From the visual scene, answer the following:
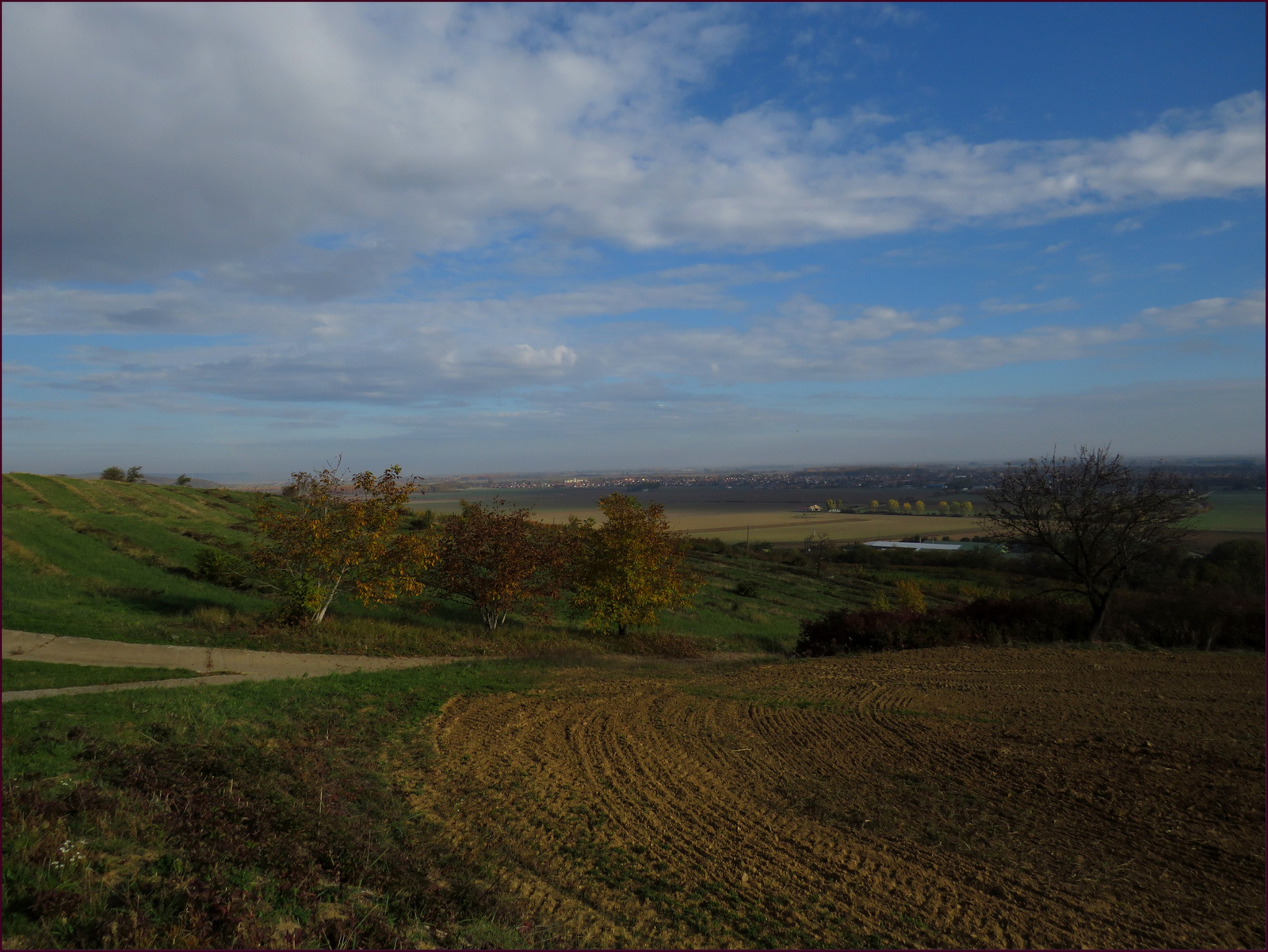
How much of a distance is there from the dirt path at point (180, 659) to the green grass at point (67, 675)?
298 mm

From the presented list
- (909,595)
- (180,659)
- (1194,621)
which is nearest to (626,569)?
(180,659)

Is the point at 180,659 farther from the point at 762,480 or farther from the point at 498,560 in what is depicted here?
the point at 762,480

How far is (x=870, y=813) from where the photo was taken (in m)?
8.09

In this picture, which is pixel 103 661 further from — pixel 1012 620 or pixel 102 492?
pixel 102 492

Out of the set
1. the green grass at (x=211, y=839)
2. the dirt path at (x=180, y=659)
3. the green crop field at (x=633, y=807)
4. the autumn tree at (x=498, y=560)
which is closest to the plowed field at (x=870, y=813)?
the green crop field at (x=633, y=807)

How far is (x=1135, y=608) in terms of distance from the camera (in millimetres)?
22641

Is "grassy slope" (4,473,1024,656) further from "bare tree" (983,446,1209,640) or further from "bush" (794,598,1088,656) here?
"bare tree" (983,446,1209,640)

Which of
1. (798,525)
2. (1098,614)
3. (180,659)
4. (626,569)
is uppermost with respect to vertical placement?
(626,569)

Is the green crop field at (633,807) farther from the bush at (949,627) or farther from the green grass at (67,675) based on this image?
the bush at (949,627)

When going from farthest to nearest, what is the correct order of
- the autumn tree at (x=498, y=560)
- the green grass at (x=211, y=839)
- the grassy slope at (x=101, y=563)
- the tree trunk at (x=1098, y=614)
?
the autumn tree at (x=498, y=560)
the tree trunk at (x=1098, y=614)
the grassy slope at (x=101, y=563)
the green grass at (x=211, y=839)

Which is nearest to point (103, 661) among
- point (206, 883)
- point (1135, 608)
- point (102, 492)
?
point (206, 883)

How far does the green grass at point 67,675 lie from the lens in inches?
413

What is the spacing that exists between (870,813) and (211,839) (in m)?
7.18

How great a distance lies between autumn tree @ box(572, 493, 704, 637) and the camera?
2491 centimetres
